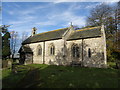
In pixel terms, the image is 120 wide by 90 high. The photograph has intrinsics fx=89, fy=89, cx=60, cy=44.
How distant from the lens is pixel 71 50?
66.1ft

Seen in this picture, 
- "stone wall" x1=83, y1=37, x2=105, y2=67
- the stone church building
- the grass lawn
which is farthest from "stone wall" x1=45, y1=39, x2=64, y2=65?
the grass lawn

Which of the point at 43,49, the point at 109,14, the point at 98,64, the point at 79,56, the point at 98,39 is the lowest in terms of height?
the point at 98,64

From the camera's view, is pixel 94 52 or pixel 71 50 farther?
pixel 71 50

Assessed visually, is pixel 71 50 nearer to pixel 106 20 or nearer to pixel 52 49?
pixel 52 49

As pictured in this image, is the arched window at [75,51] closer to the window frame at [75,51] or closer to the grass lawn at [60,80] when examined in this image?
the window frame at [75,51]

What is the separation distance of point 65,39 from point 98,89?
15104 mm

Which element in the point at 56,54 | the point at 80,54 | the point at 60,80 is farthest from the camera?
the point at 56,54

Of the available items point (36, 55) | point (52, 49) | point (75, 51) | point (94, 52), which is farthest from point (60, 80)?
point (36, 55)

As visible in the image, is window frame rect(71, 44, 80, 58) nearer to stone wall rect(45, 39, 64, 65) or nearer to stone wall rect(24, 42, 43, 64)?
stone wall rect(45, 39, 64, 65)

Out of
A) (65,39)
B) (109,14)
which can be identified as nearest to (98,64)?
(65,39)

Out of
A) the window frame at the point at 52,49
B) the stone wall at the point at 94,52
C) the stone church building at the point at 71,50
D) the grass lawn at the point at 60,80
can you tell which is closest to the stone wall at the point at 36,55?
the stone church building at the point at 71,50

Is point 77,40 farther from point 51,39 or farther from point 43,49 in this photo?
point 43,49

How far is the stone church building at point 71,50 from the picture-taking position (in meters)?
17.2

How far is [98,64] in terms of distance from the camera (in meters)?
16.7
